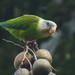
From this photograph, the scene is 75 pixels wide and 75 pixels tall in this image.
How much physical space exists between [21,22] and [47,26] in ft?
1.12

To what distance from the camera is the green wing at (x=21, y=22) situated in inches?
170

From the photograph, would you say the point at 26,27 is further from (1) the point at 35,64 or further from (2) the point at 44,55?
(1) the point at 35,64

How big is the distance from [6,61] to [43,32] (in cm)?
384

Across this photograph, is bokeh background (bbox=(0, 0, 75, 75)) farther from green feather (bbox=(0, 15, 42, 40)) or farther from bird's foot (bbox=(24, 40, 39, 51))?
bird's foot (bbox=(24, 40, 39, 51))

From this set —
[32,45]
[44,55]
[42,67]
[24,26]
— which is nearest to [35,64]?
[42,67]

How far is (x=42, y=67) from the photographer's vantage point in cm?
368

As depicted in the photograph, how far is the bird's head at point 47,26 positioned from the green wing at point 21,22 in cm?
9

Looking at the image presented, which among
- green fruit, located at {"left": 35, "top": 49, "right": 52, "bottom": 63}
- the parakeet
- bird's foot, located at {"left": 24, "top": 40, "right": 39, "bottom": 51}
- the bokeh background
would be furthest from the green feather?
the bokeh background

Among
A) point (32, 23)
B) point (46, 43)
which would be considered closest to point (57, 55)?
point (46, 43)

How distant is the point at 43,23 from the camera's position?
13.7 ft

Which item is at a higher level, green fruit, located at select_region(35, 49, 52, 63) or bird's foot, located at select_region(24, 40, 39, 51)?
bird's foot, located at select_region(24, 40, 39, 51)

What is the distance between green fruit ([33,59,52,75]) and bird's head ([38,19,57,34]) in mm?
372

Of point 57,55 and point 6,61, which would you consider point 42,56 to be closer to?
point 57,55

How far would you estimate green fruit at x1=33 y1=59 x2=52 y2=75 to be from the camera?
12.0 ft
